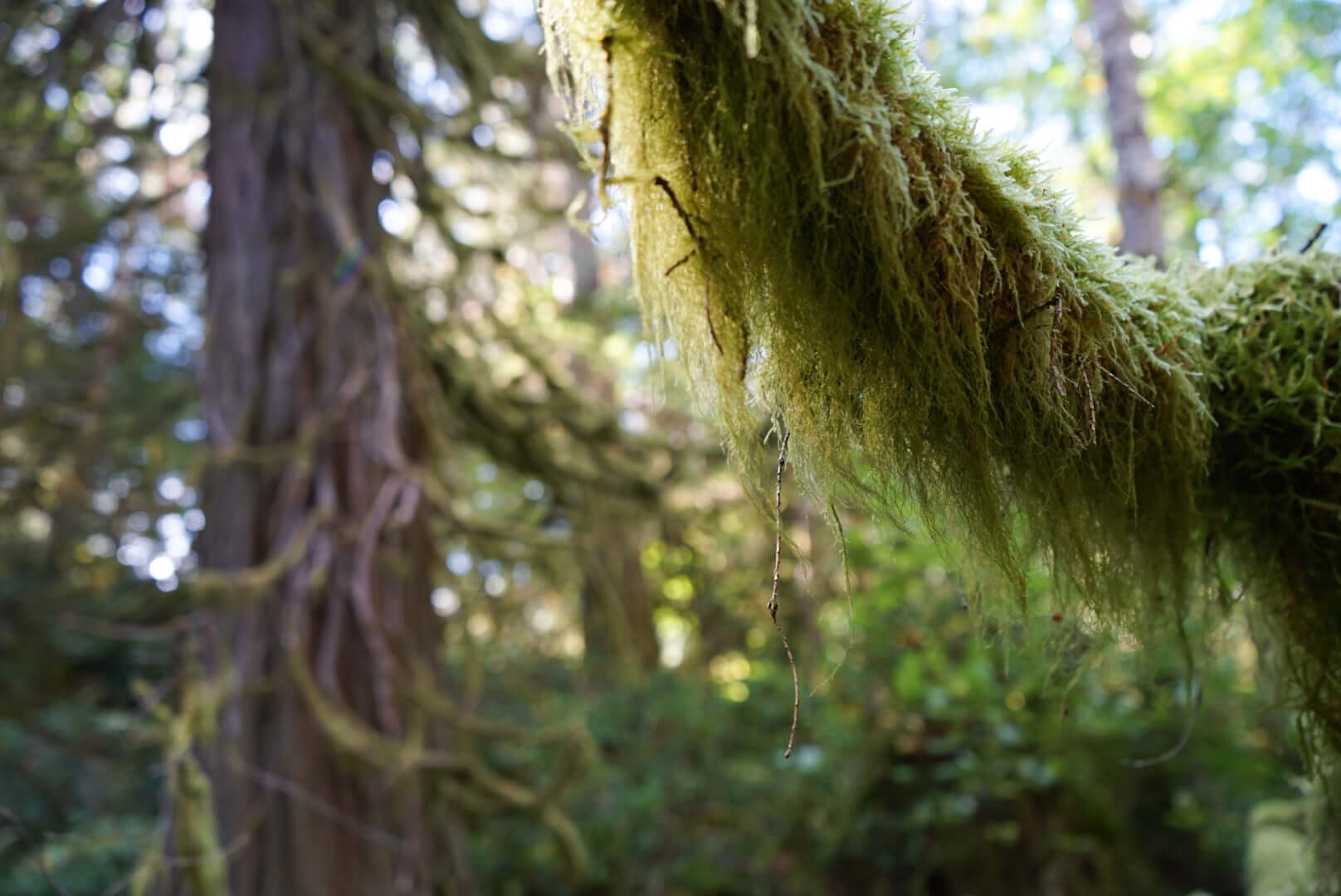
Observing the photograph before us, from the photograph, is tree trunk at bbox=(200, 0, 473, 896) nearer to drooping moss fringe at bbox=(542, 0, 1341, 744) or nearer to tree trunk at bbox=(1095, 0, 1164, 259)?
drooping moss fringe at bbox=(542, 0, 1341, 744)

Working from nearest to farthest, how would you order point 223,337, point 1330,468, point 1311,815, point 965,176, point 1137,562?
1. point 965,176
2. point 1330,468
3. point 1137,562
4. point 1311,815
5. point 223,337

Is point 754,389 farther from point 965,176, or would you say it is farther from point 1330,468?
point 1330,468

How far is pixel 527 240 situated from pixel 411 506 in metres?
4.42

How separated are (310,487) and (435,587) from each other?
26.9 inches

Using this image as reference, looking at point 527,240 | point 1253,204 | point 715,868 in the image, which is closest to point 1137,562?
point 715,868

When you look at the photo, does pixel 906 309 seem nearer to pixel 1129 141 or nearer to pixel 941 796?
pixel 941 796

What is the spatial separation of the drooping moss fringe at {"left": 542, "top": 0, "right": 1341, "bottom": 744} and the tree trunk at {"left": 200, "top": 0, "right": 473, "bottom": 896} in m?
2.24

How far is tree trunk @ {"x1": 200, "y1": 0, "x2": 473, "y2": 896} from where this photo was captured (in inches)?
125

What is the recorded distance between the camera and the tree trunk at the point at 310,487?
3178 millimetres

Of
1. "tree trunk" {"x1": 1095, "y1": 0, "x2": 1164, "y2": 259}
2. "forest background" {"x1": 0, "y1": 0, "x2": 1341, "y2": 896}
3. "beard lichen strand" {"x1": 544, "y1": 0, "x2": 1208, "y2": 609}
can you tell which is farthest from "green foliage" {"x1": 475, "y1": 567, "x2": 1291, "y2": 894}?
"beard lichen strand" {"x1": 544, "y1": 0, "x2": 1208, "y2": 609}

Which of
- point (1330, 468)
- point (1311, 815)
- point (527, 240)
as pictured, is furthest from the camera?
point (527, 240)

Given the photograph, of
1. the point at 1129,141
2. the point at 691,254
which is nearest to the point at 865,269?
the point at 691,254

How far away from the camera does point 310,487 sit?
3.50m

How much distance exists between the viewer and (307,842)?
10.3 ft
